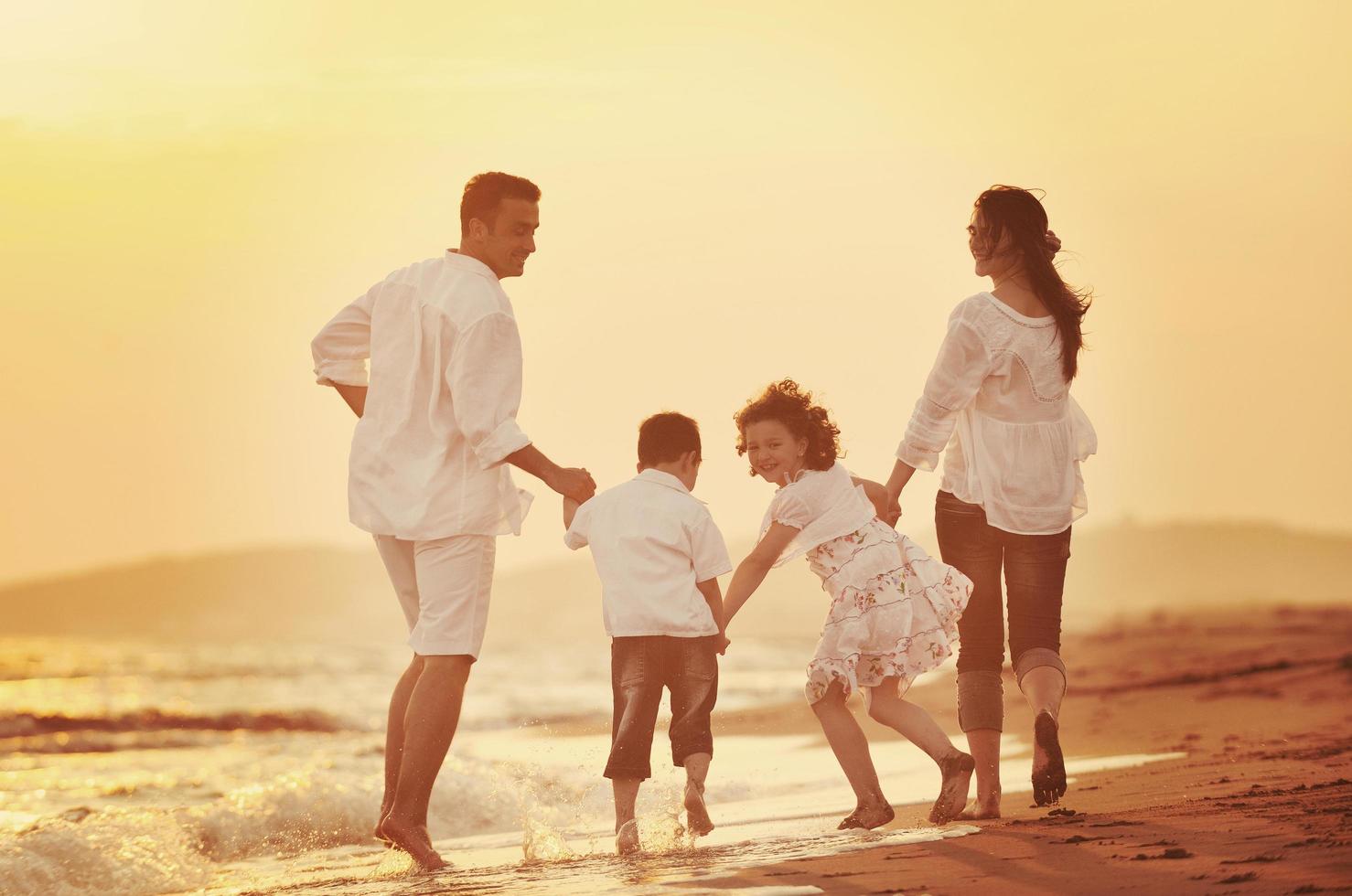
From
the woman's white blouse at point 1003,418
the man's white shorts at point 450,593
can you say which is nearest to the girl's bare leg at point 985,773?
the woman's white blouse at point 1003,418

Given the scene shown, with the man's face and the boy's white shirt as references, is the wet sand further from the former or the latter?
the man's face

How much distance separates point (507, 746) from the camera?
10.6 meters

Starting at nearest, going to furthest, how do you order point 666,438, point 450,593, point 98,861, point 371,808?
point 450,593 < point 666,438 < point 98,861 < point 371,808

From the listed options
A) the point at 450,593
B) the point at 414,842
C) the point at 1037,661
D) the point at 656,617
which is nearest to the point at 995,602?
the point at 1037,661

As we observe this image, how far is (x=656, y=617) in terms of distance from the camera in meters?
4.72

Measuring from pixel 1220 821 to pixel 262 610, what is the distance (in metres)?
72.9

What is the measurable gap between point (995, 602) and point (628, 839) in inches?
58.1

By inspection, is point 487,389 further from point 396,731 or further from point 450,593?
point 396,731

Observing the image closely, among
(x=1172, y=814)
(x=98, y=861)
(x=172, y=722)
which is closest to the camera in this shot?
(x=1172, y=814)

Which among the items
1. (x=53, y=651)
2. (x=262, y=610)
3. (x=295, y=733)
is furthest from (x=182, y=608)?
(x=295, y=733)

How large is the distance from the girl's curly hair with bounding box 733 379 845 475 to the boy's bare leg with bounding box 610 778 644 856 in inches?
48.7

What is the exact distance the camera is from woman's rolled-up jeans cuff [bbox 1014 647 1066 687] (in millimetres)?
4820

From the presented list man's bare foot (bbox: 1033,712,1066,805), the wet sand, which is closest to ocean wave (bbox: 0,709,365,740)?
the wet sand

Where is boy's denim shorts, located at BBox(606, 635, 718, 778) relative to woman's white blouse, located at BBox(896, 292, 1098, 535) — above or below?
below
